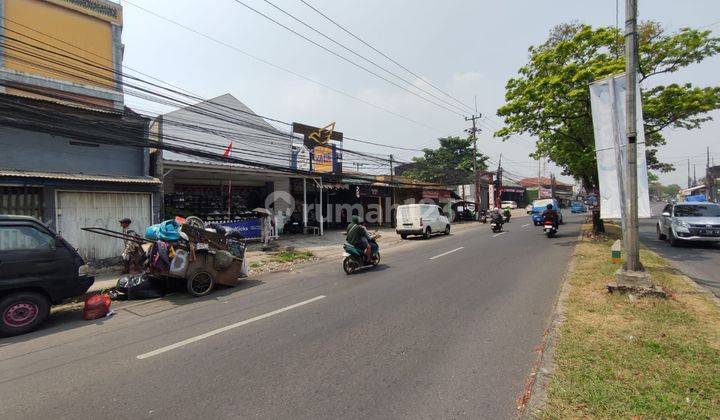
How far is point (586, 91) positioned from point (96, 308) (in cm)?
1537

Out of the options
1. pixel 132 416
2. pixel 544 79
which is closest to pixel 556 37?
pixel 544 79

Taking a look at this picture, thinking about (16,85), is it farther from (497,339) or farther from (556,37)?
(556,37)

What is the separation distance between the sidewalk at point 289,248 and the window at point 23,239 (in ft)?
9.37

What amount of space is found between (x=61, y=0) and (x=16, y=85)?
11.8 ft

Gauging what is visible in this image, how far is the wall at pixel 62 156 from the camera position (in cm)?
1055

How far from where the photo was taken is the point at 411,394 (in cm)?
336

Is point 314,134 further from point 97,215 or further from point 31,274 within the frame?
point 31,274

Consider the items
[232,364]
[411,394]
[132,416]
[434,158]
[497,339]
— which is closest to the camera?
[132,416]

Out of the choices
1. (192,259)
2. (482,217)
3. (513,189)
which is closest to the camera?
(192,259)

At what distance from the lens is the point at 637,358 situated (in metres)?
3.76

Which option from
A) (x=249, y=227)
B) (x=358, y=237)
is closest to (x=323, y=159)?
(x=249, y=227)

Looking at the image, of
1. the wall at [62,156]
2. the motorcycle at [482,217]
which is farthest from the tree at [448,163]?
the wall at [62,156]

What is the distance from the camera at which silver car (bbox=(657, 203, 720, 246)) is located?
1159 centimetres

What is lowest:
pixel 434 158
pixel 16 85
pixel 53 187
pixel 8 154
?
pixel 53 187
